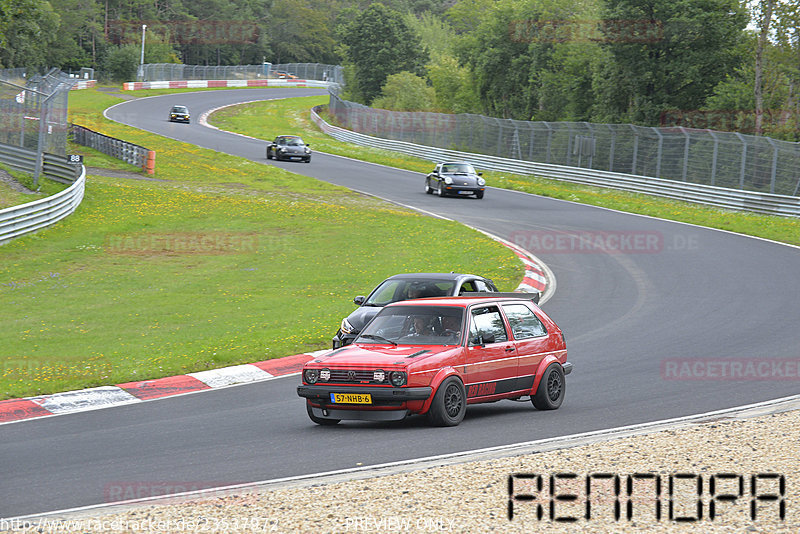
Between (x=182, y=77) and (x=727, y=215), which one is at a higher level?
(x=182, y=77)

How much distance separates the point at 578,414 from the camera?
10547 mm

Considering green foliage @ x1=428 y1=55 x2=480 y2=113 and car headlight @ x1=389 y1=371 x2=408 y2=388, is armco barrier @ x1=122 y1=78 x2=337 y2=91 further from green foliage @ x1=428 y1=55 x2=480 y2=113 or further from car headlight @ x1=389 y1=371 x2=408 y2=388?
car headlight @ x1=389 y1=371 x2=408 y2=388

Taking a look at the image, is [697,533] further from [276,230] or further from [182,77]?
[182,77]

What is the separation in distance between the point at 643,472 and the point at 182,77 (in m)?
108

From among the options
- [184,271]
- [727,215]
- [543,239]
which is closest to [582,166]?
[727,215]

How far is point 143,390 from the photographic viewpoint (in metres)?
12.4

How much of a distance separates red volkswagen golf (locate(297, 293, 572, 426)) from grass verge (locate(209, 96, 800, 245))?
63.0 ft

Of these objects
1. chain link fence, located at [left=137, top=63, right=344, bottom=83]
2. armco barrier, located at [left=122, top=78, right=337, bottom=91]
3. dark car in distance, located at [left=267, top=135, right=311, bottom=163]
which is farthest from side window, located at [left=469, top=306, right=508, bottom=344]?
chain link fence, located at [left=137, top=63, right=344, bottom=83]

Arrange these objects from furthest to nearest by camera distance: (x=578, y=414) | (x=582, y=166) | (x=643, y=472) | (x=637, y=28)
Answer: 1. (x=637, y=28)
2. (x=582, y=166)
3. (x=578, y=414)
4. (x=643, y=472)

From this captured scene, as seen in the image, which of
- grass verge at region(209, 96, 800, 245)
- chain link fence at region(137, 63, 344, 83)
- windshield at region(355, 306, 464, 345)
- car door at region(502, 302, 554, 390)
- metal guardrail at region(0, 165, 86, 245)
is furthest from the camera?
chain link fence at region(137, 63, 344, 83)

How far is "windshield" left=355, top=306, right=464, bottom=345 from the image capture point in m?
10.4

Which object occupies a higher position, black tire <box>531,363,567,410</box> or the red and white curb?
black tire <box>531,363,567,410</box>

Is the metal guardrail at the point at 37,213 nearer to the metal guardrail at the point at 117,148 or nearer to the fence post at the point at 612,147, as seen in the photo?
the metal guardrail at the point at 117,148

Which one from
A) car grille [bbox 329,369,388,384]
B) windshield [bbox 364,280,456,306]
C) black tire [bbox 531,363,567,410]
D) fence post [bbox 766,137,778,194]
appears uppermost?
fence post [bbox 766,137,778,194]
